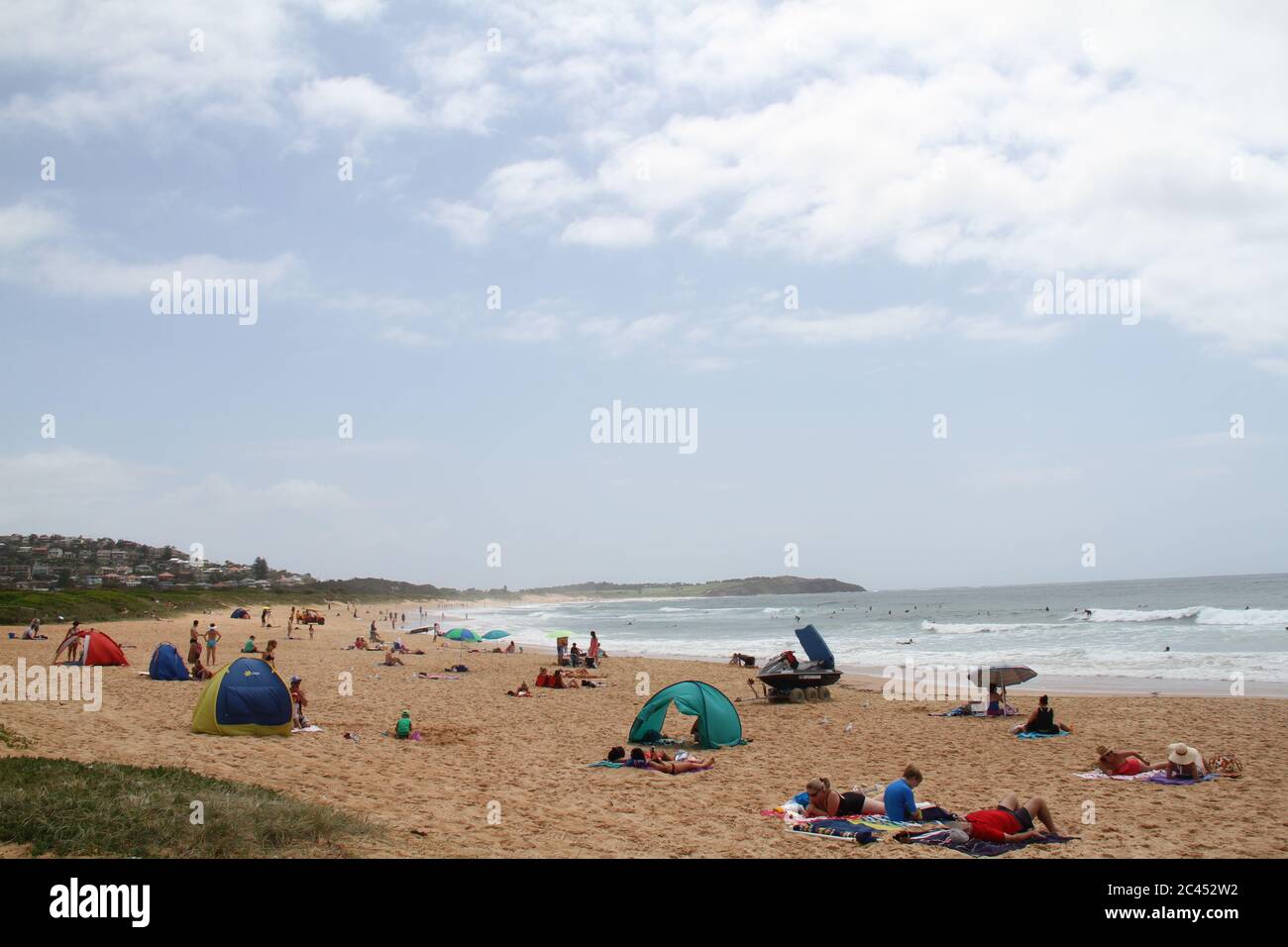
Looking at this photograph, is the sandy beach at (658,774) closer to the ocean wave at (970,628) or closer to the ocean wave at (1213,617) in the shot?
the ocean wave at (970,628)

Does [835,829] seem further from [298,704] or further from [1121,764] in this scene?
[298,704]

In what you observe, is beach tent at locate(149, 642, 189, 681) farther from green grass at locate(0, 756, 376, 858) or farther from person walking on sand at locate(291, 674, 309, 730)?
green grass at locate(0, 756, 376, 858)

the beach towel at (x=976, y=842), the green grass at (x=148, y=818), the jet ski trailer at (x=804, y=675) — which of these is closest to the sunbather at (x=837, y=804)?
the beach towel at (x=976, y=842)

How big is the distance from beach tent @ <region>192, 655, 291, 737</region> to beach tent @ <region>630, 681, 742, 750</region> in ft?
17.3

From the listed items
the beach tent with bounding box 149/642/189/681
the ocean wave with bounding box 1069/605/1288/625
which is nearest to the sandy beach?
the beach tent with bounding box 149/642/189/681

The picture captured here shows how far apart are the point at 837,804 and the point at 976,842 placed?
141cm

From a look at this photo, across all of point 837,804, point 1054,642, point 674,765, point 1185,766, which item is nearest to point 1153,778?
point 1185,766

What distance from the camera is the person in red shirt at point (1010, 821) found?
8.05 m

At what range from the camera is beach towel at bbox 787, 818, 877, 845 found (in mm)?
8239

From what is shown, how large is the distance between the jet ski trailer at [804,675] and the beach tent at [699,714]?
199 inches

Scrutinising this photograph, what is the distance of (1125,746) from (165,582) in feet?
294
